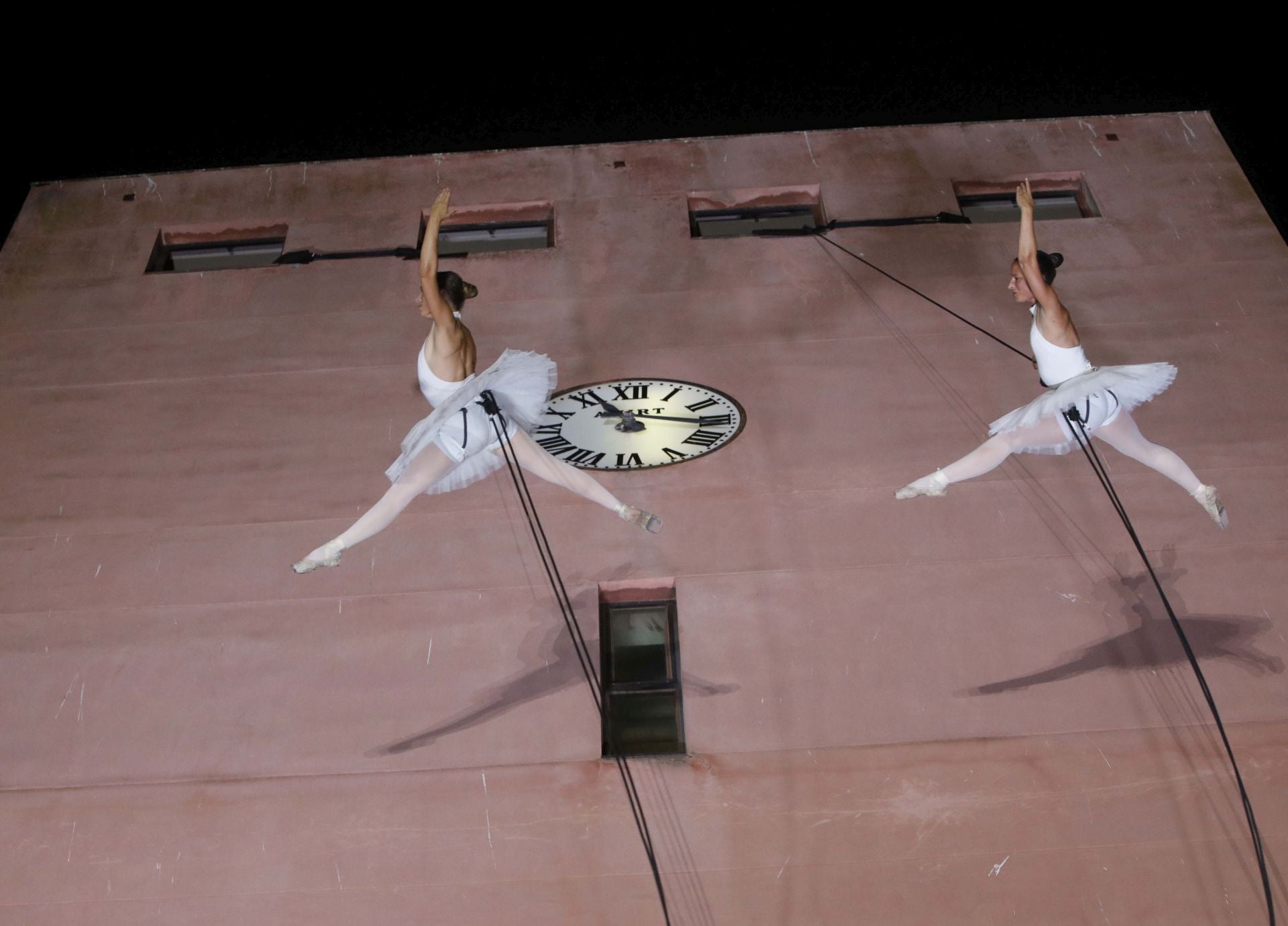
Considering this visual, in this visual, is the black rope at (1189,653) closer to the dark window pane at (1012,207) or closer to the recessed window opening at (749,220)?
the dark window pane at (1012,207)

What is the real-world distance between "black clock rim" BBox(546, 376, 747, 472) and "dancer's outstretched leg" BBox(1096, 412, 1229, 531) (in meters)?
→ 1.55

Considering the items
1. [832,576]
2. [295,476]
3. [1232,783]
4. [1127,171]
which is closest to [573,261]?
[295,476]

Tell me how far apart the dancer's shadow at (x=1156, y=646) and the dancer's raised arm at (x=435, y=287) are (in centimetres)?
247

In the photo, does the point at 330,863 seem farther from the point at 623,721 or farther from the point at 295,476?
the point at 295,476

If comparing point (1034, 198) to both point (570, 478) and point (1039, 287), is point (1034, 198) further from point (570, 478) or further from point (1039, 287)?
point (570, 478)

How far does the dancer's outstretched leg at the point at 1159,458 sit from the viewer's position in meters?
5.24

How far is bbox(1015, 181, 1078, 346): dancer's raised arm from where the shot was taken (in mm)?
4695

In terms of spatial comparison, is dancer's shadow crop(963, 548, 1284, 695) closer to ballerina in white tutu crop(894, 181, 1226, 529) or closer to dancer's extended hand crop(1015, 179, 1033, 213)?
ballerina in white tutu crop(894, 181, 1226, 529)

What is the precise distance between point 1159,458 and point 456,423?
9.33 feet

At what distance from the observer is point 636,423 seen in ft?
19.3

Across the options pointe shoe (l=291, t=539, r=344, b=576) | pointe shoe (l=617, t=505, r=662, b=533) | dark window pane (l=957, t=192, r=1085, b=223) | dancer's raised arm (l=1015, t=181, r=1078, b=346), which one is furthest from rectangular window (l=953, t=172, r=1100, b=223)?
pointe shoe (l=291, t=539, r=344, b=576)

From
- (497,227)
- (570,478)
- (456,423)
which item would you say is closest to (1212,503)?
(570,478)

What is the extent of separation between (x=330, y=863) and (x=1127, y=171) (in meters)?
5.32

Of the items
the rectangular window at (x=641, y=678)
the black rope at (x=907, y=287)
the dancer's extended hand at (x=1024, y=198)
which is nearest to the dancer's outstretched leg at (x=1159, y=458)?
the black rope at (x=907, y=287)
